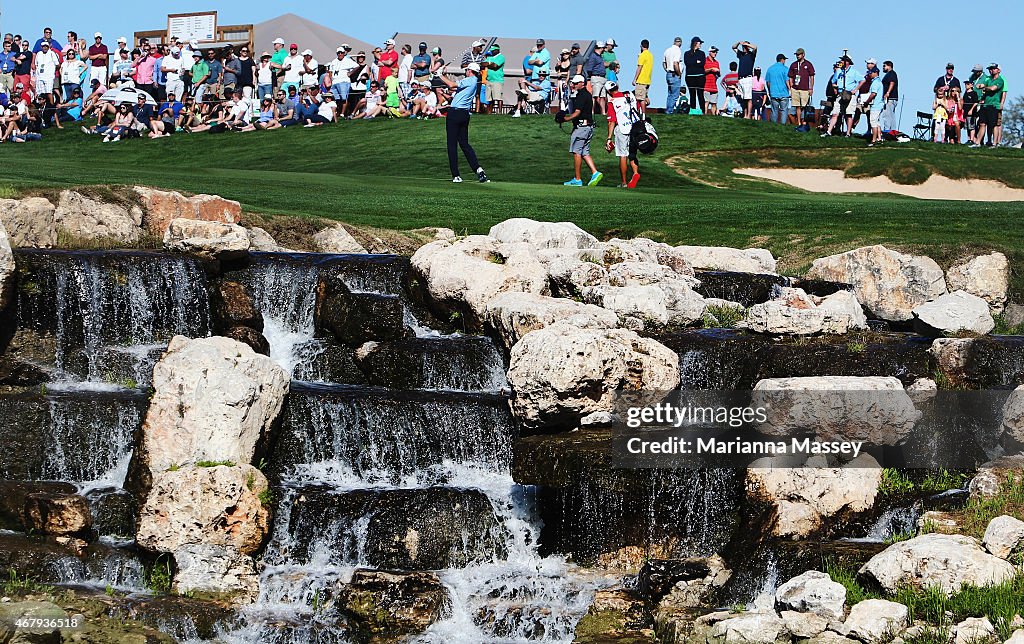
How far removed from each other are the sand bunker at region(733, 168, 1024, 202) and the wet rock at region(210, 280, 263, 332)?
1782 cm

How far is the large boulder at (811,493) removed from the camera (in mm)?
11453

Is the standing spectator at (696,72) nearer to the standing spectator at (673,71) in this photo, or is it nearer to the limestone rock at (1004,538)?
the standing spectator at (673,71)

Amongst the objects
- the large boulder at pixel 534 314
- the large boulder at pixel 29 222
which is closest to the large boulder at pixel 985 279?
the large boulder at pixel 534 314

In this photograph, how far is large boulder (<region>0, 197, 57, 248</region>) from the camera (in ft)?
56.1

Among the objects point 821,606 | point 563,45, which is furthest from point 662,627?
point 563,45

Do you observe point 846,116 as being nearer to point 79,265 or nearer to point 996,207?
point 996,207

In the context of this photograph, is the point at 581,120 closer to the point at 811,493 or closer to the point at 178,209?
the point at 178,209

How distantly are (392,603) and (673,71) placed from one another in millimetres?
25246

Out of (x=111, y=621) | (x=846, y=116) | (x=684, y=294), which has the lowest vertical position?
(x=111, y=621)

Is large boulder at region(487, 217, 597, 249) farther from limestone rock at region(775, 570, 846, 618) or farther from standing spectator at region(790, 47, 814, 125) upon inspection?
standing spectator at region(790, 47, 814, 125)

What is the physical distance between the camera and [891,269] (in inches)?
674

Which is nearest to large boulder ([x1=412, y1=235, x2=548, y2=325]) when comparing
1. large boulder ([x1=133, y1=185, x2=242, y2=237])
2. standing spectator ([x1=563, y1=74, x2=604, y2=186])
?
large boulder ([x1=133, y1=185, x2=242, y2=237])

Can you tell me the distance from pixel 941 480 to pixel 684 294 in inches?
176

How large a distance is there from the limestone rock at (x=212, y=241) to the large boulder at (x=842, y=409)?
7300 mm
